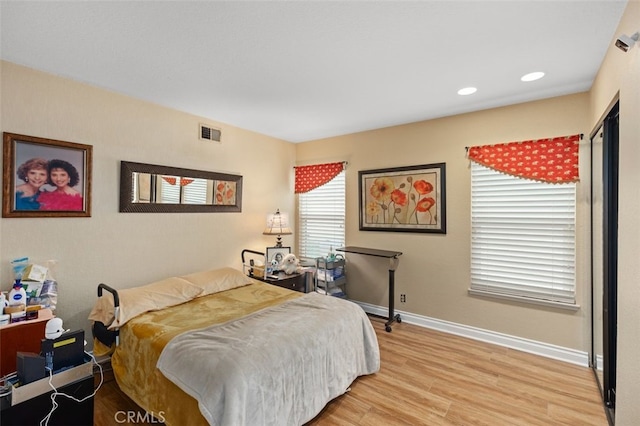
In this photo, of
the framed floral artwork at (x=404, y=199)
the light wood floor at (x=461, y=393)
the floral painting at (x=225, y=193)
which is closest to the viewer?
the light wood floor at (x=461, y=393)

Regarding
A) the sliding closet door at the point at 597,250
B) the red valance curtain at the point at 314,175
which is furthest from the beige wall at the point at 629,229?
the red valance curtain at the point at 314,175

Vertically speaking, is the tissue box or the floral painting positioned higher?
the floral painting

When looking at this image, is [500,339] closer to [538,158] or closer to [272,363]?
[538,158]

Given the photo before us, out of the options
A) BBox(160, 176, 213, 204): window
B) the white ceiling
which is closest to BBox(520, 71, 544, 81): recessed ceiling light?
the white ceiling

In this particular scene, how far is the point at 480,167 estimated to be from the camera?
3.28m

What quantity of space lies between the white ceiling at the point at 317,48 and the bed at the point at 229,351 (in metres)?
1.88

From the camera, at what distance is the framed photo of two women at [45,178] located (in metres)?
2.24

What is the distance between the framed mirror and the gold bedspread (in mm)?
1141

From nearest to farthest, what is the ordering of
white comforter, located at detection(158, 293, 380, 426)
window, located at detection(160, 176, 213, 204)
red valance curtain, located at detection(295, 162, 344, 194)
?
white comforter, located at detection(158, 293, 380, 426), window, located at detection(160, 176, 213, 204), red valance curtain, located at detection(295, 162, 344, 194)

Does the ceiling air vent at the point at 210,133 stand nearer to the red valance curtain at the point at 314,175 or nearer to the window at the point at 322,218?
the red valance curtain at the point at 314,175

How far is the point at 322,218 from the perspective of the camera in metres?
4.63

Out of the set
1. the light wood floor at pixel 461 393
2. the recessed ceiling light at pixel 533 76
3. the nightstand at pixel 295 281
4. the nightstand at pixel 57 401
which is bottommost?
the light wood floor at pixel 461 393

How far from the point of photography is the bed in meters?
1.65

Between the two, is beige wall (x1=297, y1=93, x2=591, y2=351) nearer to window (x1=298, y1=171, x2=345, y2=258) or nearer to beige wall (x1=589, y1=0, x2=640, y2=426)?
window (x1=298, y1=171, x2=345, y2=258)
